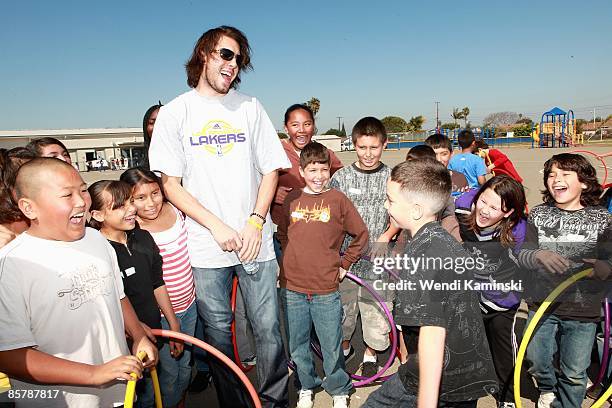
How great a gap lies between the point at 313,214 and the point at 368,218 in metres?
0.77

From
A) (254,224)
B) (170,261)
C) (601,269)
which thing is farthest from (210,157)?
(601,269)

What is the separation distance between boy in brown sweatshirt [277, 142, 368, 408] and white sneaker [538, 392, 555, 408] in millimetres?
1626

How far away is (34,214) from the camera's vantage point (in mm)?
2125

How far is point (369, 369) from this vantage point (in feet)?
14.4

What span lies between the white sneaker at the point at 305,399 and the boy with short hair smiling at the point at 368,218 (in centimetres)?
82

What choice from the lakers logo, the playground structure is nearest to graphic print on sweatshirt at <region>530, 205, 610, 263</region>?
the lakers logo

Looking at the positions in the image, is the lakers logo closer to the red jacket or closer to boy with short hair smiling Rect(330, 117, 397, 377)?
boy with short hair smiling Rect(330, 117, 397, 377)

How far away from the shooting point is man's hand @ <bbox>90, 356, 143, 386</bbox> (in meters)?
2.05

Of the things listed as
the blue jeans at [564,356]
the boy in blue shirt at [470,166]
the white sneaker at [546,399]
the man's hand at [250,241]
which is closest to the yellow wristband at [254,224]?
the man's hand at [250,241]

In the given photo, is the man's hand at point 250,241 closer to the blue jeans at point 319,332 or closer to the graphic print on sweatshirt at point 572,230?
the blue jeans at point 319,332

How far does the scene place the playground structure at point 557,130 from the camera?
40.4 m

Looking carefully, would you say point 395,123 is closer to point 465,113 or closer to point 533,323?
point 465,113

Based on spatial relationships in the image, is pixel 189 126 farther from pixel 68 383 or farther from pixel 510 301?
pixel 510 301

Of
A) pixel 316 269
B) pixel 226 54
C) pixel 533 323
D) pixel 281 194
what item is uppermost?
pixel 226 54
